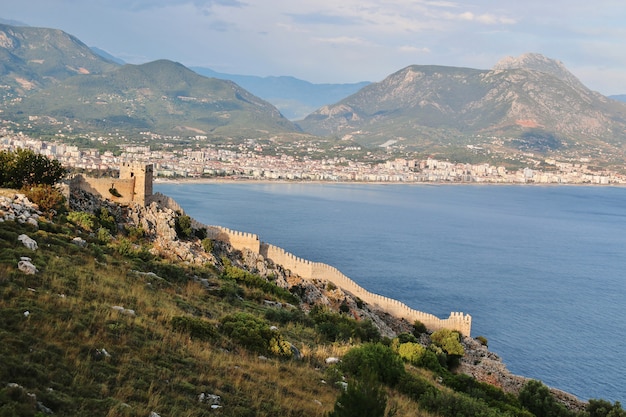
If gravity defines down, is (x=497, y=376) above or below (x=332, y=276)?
below

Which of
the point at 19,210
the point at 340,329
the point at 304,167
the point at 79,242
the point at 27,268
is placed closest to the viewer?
the point at 27,268

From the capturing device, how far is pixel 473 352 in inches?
1000

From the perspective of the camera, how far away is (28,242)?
1178cm

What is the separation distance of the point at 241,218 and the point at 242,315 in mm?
60069

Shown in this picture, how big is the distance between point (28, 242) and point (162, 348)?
5.04m

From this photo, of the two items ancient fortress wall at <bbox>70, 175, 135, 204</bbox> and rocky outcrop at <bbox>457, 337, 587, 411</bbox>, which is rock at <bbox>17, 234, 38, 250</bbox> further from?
rocky outcrop at <bbox>457, 337, 587, 411</bbox>

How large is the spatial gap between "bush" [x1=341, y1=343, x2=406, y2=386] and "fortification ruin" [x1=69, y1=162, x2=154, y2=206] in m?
16.9

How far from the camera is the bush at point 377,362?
10461mm

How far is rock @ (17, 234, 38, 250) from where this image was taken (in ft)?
38.3

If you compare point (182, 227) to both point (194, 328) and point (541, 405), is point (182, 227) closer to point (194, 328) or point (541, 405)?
point (541, 405)

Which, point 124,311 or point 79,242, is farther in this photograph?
point 79,242

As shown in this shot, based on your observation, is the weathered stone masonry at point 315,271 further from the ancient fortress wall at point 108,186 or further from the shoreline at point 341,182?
the shoreline at point 341,182

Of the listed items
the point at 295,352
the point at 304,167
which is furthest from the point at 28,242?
the point at 304,167

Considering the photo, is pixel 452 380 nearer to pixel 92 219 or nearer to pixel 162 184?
pixel 92 219
